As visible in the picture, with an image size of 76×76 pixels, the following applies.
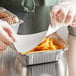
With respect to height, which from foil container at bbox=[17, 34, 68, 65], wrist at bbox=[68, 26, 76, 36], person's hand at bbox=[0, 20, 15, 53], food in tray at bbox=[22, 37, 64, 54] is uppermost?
person's hand at bbox=[0, 20, 15, 53]

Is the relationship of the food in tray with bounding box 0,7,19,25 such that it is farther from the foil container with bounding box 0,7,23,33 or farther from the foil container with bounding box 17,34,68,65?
the foil container with bounding box 17,34,68,65

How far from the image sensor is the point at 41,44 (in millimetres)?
836

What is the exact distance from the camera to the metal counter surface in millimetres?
781

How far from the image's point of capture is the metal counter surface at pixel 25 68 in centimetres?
78

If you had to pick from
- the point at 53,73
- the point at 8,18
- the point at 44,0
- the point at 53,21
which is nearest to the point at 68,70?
the point at 53,73

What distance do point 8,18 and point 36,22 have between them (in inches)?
6.4

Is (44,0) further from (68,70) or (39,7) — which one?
(68,70)

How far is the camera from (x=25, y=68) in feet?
2.67

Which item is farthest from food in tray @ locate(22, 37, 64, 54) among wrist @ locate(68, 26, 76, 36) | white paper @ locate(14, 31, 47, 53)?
wrist @ locate(68, 26, 76, 36)

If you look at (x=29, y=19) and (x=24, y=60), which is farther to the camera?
(x=29, y=19)

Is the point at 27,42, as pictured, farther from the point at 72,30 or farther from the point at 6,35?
the point at 72,30

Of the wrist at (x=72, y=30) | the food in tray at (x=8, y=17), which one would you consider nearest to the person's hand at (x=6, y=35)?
the food in tray at (x=8, y=17)

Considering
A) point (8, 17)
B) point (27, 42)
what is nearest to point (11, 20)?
point (8, 17)

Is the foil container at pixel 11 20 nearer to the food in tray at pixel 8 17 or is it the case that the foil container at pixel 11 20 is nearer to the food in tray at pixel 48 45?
the food in tray at pixel 8 17
